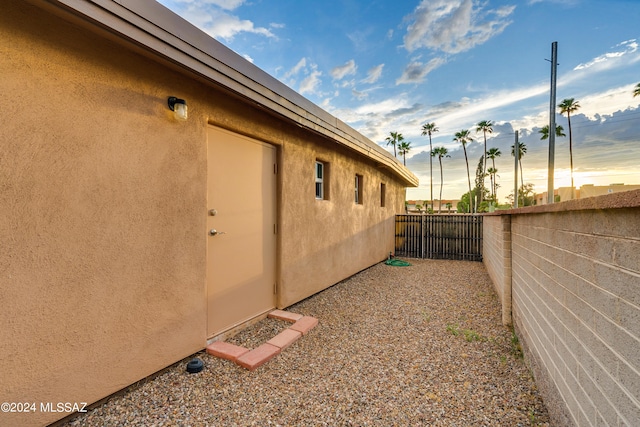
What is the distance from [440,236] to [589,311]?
954cm

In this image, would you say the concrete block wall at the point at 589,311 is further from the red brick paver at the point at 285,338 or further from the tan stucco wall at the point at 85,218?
the tan stucco wall at the point at 85,218

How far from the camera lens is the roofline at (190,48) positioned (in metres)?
1.80

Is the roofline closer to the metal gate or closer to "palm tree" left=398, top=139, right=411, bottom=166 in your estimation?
the metal gate

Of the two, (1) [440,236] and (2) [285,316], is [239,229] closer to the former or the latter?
(2) [285,316]

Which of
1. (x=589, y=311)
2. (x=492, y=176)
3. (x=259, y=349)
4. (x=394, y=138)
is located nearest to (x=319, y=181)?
(x=259, y=349)

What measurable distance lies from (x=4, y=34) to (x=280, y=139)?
282 cm

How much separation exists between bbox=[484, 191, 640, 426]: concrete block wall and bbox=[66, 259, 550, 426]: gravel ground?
0.46 meters

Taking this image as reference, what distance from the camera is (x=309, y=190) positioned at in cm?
484

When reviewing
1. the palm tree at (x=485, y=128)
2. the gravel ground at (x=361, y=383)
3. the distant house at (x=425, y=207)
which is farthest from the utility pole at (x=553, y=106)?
the palm tree at (x=485, y=128)

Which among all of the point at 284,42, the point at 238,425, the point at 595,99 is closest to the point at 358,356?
the point at 238,425

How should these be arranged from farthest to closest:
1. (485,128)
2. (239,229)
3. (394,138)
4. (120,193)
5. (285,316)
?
(394,138)
(485,128)
(285,316)
(239,229)
(120,193)

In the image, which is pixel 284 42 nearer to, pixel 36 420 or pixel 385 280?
pixel 385 280

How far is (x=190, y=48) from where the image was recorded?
2385mm

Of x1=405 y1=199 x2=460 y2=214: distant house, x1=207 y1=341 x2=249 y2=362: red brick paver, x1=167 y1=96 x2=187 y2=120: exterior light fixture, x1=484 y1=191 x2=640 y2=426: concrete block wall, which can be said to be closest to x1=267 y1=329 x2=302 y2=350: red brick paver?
x1=207 y1=341 x2=249 y2=362: red brick paver
